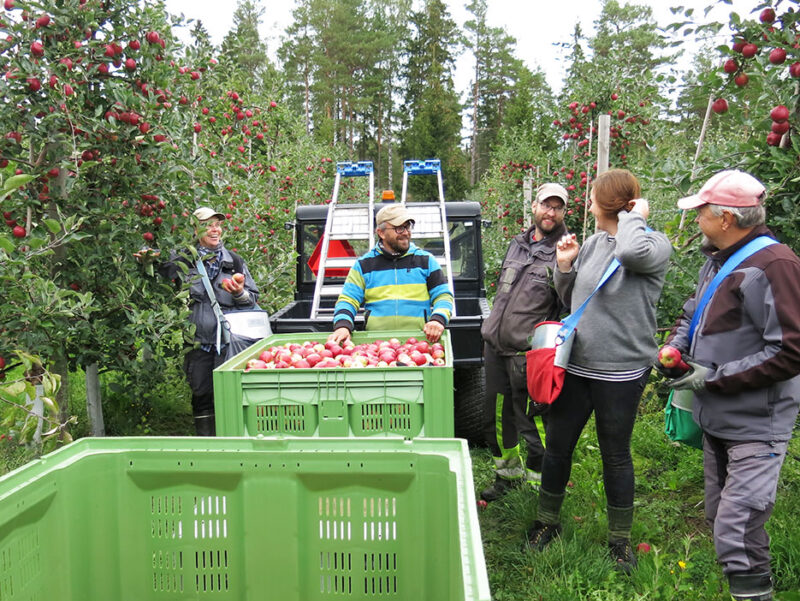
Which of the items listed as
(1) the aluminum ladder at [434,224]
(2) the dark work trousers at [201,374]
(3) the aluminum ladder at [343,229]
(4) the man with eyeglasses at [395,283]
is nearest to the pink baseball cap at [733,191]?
(4) the man with eyeglasses at [395,283]

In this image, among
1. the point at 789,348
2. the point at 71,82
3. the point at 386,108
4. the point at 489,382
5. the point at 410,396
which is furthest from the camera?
the point at 386,108

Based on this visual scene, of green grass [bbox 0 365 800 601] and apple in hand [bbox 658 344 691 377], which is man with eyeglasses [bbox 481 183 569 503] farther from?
apple in hand [bbox 658 344 691 377]

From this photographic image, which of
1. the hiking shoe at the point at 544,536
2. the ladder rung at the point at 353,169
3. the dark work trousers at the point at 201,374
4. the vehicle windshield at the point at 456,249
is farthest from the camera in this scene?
the ladder rung at the point at 353,169

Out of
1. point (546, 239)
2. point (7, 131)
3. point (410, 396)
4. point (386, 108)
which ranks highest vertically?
point (386, 108)

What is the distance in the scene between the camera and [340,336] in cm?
349

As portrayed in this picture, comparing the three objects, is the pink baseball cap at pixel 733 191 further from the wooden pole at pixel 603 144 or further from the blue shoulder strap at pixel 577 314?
the wooden pole at pixel 603 144

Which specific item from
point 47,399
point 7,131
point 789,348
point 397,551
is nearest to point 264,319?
point 7,131

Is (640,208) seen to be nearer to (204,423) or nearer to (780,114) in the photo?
(780,114)

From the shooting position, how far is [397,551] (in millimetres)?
1751

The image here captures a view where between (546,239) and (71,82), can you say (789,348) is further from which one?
(71,82)

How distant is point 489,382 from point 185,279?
1980 millimetres

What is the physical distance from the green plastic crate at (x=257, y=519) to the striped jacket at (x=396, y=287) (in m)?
2.07

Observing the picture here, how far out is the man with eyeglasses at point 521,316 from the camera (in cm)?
370

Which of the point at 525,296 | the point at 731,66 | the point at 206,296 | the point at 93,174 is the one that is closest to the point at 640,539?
the point at 525,296
